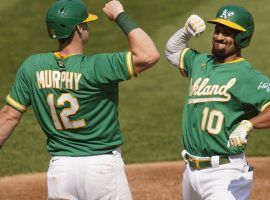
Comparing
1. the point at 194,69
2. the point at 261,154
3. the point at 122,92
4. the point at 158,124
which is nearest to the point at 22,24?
the point at 122,92

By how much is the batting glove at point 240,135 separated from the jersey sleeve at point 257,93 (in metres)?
0.28

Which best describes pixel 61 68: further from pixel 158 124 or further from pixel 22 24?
pixel 22 24

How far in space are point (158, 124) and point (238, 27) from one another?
5502mm

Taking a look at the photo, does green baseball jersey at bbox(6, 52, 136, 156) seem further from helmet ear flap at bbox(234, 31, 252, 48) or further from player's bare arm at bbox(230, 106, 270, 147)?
helmet ear flap at bbox(234, 31, 252, 48)

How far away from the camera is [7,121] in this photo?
6750 millimetres

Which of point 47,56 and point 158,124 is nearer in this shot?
point 47,56

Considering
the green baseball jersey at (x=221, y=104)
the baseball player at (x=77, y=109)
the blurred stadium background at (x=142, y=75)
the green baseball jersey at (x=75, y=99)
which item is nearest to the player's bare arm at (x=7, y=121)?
the baseball player at (x=77, y=109)

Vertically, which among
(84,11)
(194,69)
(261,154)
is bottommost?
(261,154)

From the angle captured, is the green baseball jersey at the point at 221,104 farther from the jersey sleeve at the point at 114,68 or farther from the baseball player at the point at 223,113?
the jersey sleeve at the point at 114,68

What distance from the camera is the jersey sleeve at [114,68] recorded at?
20.5ft

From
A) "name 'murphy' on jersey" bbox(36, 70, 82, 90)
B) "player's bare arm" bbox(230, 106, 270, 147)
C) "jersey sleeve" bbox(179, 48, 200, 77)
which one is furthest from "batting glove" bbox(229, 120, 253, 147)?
"name 'murphy' on jersey" bbox(36, 70, 82, 90)

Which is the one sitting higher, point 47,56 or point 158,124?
point 47,56

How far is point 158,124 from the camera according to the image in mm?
12414

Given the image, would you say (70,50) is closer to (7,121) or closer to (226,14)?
(7,121)
